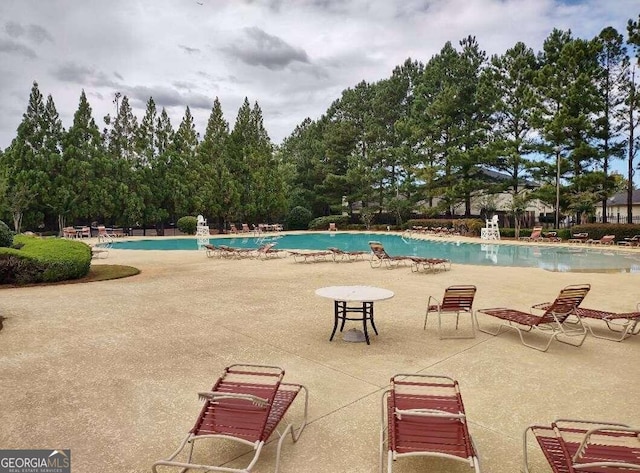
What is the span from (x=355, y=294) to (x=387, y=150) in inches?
1349

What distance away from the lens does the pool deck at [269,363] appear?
314 cm

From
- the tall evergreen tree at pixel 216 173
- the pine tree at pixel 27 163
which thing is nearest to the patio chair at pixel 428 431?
the pine tree at pixel 27 163

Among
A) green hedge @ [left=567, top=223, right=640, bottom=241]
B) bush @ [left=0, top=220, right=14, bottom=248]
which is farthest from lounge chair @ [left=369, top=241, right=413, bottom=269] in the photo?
green hedge @ [left=567, top=223, right=640, bottom=241]

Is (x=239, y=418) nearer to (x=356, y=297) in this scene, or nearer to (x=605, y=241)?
(x=356, y=297)

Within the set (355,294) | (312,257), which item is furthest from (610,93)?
(355,294)

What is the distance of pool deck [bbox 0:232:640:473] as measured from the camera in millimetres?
3137

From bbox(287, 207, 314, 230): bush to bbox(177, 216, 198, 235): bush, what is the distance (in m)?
10.2

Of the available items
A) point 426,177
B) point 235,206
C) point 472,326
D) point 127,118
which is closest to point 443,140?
point 426,177

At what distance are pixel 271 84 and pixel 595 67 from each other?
2106 cm

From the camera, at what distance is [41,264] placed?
34.1 ft

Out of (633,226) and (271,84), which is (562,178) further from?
(271,84)

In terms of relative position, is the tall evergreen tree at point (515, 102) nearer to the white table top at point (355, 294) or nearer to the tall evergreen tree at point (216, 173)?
the tall evergreen tree at point (216, 173)

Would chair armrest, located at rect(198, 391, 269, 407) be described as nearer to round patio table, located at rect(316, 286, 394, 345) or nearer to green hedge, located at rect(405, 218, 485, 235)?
round patio table, located at rect(316, 286, 394, 345)
